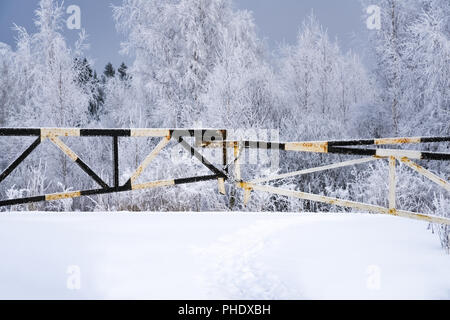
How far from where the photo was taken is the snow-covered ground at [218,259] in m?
2.65

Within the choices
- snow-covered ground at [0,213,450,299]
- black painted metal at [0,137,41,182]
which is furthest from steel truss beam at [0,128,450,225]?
snow-covered ground at [0,213,450,299]

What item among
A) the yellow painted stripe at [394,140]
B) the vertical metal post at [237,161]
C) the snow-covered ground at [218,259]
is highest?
the yellow painted stripe at [394,140]

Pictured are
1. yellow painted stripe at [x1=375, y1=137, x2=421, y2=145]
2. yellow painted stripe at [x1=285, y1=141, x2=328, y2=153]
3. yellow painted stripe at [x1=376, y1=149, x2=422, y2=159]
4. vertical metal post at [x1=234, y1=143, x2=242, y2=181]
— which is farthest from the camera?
vertical metal post at [x1=234, y1=143, x2=242, y2=181]

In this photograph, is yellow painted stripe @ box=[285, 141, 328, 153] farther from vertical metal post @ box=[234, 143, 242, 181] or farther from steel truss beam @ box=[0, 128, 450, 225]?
vertical metal post @ box=[234, 143, 242, 181]

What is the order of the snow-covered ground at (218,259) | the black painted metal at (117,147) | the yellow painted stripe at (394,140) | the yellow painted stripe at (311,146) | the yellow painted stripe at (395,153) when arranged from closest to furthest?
the snow-covered ground at (218,259), the yellow painted stripe at (395,153), the black painted metal at (117,147), the yellow painted stripe at (311,146), the yellow painted stripe at (394,140)

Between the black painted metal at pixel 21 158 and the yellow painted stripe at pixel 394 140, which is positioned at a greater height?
the yellow painted stripe at pixel 394 140

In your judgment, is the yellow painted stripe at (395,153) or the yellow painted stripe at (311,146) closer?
the yellow painted stripe at (395,153)

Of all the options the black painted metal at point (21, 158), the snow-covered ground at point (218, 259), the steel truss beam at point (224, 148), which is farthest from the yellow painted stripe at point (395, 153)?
the black painted metal at point (21, 158)

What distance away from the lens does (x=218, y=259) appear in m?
3.24

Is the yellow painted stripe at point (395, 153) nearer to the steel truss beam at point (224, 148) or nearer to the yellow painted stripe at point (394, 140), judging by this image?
the steel truss beam at point (224, 148)

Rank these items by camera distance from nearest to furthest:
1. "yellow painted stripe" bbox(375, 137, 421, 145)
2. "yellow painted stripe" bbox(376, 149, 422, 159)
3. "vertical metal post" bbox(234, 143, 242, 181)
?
"yellow painted stripe" bbox(376, 149, 422, 159) < "yellow painted stripe" bbox(375, 137, 421, 145) < "vertical metal post" bbox(234, 143, 242, 181)

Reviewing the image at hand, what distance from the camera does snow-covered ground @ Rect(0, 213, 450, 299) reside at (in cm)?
265

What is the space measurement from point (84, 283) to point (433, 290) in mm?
2134

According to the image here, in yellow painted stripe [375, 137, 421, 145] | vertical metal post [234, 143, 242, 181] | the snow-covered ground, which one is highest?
yellow painted stripe [375, 137, 421, 145]
